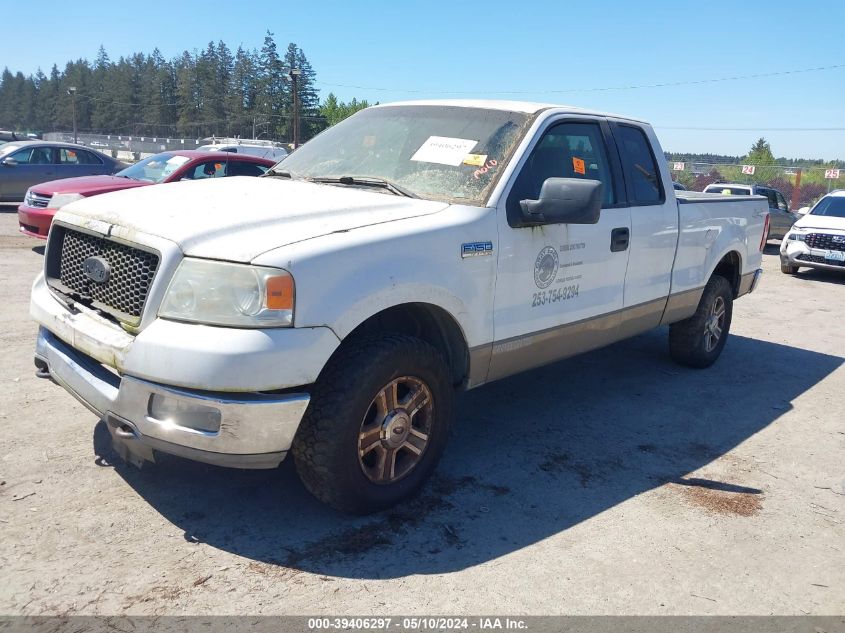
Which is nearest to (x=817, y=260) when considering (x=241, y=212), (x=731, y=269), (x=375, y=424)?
(x=731, y=269)

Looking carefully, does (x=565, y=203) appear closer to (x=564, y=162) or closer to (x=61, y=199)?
(x=564, y=162)

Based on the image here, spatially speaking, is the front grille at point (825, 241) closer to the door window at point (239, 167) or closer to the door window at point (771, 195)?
the door window at point (771, 195)

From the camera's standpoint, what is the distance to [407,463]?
356 centimetres

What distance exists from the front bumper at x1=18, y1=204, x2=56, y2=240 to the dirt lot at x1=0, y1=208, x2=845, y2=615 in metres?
5.13

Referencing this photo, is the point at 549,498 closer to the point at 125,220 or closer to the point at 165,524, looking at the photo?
the point at 165,524

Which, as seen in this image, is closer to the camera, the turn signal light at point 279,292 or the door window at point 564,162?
the turn signal light at point 279,292

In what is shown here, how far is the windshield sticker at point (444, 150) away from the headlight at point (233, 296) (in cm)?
154

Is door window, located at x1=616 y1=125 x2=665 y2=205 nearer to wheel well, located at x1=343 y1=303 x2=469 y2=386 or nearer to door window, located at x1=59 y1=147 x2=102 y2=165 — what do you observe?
wheel well, located at x1=343 y1=303 x2=469 y2=386

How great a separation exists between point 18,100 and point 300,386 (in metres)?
163

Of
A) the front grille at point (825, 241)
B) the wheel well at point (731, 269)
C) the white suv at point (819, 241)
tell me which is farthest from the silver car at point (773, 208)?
the wheel well at point (731, 269)

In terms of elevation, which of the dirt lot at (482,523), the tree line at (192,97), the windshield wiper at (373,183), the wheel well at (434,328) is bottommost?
the dirt lot at (482,523)

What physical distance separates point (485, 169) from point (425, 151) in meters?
0.43

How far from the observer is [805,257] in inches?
498

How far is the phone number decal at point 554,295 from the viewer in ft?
13.4
